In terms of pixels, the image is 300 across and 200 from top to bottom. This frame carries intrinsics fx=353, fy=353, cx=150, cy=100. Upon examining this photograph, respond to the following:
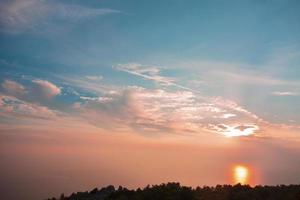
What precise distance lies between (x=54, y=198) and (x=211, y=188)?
54.1ft

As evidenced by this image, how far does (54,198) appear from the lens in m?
36.1

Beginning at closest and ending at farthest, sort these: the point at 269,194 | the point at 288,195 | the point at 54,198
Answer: the point at 288,195, the point at 269,194, the point at 54,198

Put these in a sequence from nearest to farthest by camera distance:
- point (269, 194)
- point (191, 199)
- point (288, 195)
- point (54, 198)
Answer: point (288, 195) → point (269, 194) → point (191, 199) → point (54, 198)

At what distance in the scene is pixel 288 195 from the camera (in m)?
24.0

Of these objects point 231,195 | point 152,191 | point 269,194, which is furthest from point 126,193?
point 269,194

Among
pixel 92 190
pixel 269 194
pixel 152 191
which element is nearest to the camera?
pixel 269 194

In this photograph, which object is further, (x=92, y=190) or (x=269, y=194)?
(x=92, y=190)

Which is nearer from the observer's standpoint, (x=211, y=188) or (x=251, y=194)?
(x=251, y=194)

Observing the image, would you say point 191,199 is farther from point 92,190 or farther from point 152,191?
point 92,190

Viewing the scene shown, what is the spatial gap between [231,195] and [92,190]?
1739cm

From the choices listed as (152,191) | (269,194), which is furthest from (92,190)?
(269,194)

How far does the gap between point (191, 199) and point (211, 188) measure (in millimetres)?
2969

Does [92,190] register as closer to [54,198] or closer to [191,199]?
[54,198]

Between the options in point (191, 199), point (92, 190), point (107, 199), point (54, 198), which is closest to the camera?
point (191, 199)
